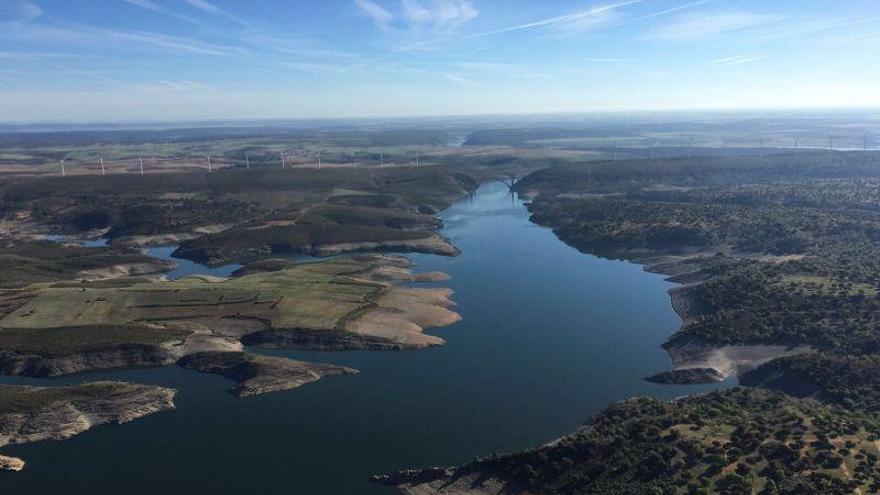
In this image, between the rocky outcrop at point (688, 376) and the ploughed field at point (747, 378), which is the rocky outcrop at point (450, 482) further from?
the rocky outcrop at point (688, 376)

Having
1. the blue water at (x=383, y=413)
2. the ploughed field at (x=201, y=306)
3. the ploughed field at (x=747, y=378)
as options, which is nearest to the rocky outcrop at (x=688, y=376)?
the ploughed field at (x=747, y=378)

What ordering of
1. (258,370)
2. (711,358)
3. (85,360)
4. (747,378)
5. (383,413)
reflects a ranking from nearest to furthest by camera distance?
(383,413) → (747,378) → (258,370) → (711,358) → (85,360)

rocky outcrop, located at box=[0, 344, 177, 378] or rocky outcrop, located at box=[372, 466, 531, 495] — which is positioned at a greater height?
rocky outcrop, located at box=[0, 344, 177, 378]

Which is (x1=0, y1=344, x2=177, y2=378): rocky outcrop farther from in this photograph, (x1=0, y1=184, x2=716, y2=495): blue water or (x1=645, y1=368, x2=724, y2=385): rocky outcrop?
(x1=645, y1=368, x2=724, y2=385): rocky outcrop

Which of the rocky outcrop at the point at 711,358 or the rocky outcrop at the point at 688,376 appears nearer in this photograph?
the rocky outcrop at the point at 688,376

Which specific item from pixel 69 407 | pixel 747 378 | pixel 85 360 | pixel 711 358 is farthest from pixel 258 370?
pixel 747 378

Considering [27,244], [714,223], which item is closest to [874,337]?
[714,223]

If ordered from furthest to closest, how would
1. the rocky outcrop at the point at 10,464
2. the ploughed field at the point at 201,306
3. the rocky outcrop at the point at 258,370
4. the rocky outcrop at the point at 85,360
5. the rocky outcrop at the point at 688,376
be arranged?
the rocky outcrop at the point at 85,360
the ploughed field at the point at 201,306
the rocky outcrop at the point at 688,376
the rocky outcrop at the point at 258,370
the rocky outcrop at the point at 10,464

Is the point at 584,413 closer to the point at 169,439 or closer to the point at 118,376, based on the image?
the point at 169,439

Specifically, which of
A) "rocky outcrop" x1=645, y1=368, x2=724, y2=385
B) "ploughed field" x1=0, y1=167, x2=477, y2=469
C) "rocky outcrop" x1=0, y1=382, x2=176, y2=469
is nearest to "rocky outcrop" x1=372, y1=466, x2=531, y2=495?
"ploughed field" x1=0, y1=167, x2=477, y2=469

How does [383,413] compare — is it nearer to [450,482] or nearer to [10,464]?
[450,482]
